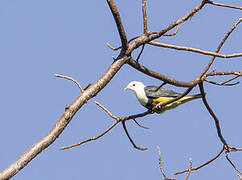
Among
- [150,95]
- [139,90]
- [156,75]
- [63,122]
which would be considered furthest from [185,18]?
[139,90]

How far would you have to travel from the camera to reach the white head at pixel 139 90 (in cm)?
777

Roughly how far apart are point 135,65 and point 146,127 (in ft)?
6.45

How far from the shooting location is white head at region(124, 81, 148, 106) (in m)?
7.77

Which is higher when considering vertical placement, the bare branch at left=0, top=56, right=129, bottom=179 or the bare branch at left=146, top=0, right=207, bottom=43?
the bare branch at left=146, top=0, right=207, bottom=43

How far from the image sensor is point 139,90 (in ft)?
26.1

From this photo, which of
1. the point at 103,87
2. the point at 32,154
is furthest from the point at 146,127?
the point at 32,154

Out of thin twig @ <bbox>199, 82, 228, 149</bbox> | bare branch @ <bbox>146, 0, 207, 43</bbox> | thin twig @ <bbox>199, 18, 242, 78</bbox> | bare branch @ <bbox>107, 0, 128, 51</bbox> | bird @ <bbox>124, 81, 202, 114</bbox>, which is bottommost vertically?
thin twig @ <bbox>199, 82, 228, 149</bbox>

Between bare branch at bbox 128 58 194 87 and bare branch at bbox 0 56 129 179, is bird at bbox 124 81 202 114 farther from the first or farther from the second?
bare branch at bbox 0 56 129 179

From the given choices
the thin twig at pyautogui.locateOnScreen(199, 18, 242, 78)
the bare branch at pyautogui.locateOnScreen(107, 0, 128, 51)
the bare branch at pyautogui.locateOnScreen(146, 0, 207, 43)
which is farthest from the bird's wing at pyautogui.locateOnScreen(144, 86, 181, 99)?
the bare branch at pyautogui.locateOnScreen(107, 0, 128, 51)

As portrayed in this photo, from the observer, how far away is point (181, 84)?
4.36 metres

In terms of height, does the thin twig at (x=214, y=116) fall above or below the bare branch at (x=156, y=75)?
below

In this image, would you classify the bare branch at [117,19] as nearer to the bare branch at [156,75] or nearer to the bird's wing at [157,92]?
the bare branch at [156,75]

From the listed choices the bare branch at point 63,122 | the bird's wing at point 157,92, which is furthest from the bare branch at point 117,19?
the bird's wing at point 157,92

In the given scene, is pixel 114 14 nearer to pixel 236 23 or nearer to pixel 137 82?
pixel 236 23
